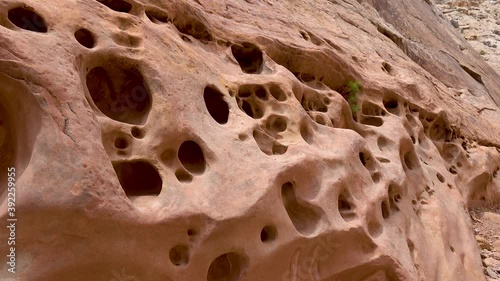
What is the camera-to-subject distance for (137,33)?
281 centimetres

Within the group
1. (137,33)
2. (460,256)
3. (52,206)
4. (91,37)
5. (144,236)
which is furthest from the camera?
(460,256)

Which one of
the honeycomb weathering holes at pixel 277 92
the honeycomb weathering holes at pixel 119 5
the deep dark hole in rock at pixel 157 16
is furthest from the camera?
the honeycomb weathering holes at pixel 277 92

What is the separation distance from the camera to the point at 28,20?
243cm

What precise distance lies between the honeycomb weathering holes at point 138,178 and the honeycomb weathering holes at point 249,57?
141 cm

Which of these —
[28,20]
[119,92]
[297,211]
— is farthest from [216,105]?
[28,20]

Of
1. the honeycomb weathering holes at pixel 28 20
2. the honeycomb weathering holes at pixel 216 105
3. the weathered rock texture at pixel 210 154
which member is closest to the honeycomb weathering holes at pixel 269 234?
the weathered rock texture at pixel 210 154

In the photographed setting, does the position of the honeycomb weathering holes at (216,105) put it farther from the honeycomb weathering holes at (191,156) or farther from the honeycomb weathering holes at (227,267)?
the honeycomb weathering holes at (227,267)

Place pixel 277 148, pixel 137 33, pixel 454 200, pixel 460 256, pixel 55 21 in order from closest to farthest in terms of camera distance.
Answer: pixel 55 21 < pixel 137 33 < pixel 277 148 < pixel 460 256 < pixel 454 200

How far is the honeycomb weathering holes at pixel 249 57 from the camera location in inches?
146

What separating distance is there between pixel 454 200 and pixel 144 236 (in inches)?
120

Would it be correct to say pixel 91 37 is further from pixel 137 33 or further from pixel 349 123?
pixel 349 123

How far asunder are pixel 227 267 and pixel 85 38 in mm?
1280

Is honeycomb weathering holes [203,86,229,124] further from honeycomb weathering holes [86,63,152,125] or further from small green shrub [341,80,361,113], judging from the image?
small green shrub [341,80,361,113]

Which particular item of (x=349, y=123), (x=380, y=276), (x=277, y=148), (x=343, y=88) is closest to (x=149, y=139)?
(x=277, y=148)
